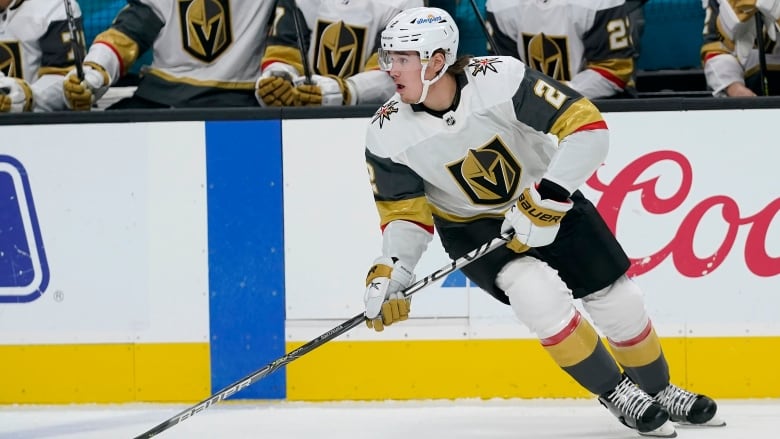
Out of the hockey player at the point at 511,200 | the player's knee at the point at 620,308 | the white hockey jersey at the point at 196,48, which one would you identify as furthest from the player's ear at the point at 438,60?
the white hockey jersey at the point at 196,48

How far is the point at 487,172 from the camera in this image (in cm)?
333

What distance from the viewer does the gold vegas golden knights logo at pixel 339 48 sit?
433 cm

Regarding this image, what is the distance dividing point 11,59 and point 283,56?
37.5 inches

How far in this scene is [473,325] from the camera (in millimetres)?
4008

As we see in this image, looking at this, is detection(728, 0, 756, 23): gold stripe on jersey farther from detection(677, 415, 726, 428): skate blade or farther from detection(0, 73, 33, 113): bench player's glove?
detection(0, 73, 33, 113): bench player's glove

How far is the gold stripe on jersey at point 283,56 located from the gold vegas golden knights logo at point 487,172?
3.74 ft

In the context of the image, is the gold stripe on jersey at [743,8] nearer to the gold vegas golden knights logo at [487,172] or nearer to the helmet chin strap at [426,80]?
the gold vegas golden knights logo at [487,172]

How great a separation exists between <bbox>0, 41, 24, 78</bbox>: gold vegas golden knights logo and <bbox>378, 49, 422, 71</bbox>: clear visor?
5.85 ft

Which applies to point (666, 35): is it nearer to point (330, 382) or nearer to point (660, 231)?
point (660, 231)

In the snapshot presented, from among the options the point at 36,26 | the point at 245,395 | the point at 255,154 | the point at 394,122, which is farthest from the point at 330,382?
the point at 36,26

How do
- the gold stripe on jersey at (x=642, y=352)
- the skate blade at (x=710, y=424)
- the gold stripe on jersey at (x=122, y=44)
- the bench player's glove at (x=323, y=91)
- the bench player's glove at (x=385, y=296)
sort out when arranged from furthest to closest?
the gold stripe on jersey at (x=122, y=44), the bench player's glove at (x=323, y=91), the skate blade at (x=710, y=424), the gold stripe on jersey at (x=642, y=352), the bench player's glove at (x=385, y=296)

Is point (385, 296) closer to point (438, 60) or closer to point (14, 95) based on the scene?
point (438, 60)

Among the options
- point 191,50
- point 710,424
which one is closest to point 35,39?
point 191,50

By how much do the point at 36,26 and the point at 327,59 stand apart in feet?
3.28
